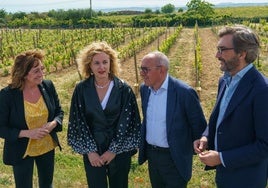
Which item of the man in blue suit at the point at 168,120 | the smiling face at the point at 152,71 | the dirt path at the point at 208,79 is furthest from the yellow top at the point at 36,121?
the dirt path at the point at 208,79

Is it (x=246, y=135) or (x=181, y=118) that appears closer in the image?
(x=246, y=135)

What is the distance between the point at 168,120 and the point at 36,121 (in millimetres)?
1294

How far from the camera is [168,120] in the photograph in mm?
3088

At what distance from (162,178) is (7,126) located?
1.54 meters

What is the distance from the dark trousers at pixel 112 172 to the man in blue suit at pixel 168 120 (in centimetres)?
28

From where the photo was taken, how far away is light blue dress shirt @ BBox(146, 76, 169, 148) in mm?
3131

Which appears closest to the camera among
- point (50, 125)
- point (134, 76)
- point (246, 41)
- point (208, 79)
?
point (246, 41)

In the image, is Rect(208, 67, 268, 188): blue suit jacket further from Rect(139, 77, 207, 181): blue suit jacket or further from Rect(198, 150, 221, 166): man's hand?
Rect(139, 77, 207, 181): blue suit jacket

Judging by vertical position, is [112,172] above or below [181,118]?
below

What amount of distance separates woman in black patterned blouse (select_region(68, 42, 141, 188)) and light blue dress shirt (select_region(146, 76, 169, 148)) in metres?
0.21

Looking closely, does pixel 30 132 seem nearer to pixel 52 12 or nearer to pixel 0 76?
pixel 0 76

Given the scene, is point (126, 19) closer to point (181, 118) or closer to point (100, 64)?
point (100, 64)

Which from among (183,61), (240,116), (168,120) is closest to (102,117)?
(168,120)

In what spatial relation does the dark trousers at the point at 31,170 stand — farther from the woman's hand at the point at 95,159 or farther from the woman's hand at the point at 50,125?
the woman's hand at the point at 95,159
